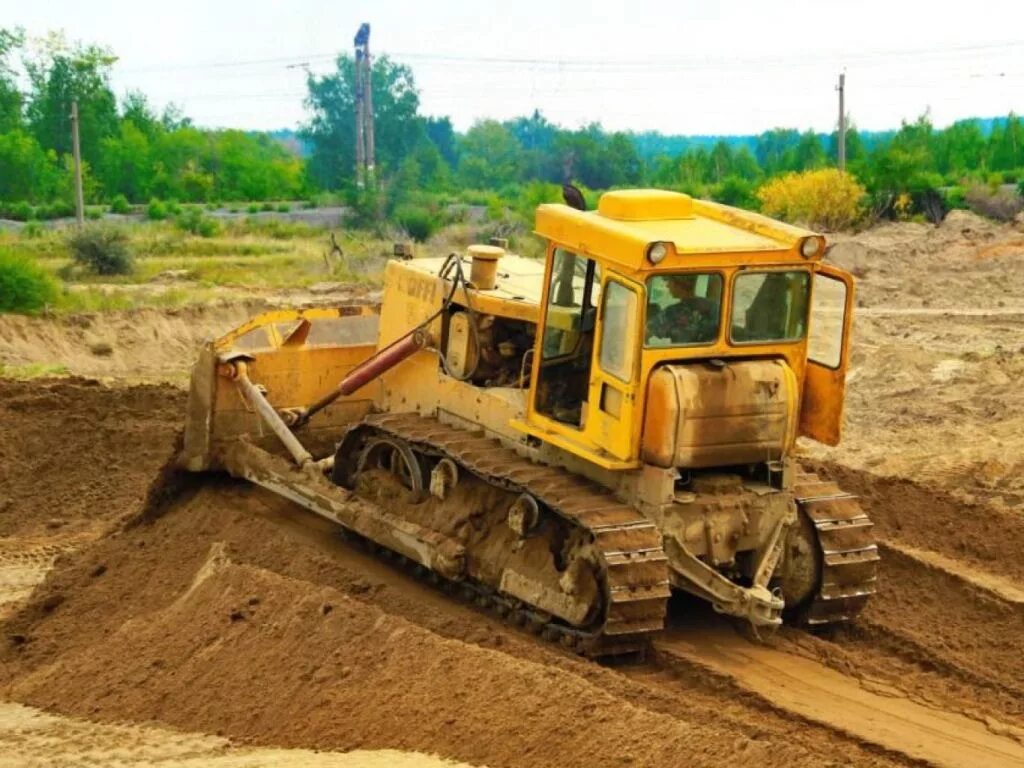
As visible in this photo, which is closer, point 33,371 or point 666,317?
point 666,317

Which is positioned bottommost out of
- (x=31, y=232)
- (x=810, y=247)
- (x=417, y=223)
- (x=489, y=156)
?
(x=489, y=156)

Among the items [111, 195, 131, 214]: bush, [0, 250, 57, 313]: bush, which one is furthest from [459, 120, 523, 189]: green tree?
[0, 250, 57, 313]: bush

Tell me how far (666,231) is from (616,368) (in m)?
1.01

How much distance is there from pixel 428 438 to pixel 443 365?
0.91m

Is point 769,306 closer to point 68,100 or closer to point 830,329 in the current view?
point 830,329

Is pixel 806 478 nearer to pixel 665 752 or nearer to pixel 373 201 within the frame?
pixel 665 752

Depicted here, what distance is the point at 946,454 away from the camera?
1827cm

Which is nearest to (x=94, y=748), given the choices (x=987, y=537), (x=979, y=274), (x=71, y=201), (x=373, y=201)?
(x=987, y=537)

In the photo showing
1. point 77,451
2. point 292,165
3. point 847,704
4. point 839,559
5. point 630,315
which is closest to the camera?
point 847,704

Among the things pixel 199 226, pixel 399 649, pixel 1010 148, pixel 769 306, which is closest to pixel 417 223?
pixel 199 226

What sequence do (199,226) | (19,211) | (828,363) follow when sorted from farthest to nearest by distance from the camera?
1. (19,211)
2. (199,226)
3. (828,363)

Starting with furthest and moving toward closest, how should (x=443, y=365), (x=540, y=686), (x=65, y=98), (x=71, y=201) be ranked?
(x=65, y=98)
(x=71, y=201)
(x=443, y=365)
(x=540, y=686)

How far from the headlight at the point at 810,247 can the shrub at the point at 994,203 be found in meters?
30.3

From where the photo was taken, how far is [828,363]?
12.3 meters
